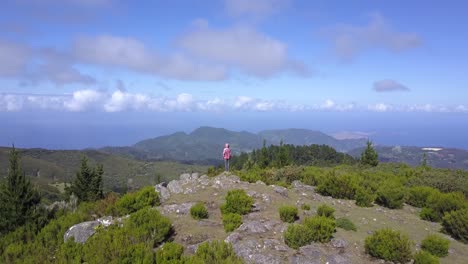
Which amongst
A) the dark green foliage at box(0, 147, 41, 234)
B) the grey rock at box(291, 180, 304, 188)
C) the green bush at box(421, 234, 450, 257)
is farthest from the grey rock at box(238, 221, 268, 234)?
the dark green foliage at box(0, 147, 41, 234)

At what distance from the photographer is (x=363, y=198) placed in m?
16.0

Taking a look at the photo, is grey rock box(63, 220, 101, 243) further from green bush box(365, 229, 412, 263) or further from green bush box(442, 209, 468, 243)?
green bush box(442, 209, 468, 243)

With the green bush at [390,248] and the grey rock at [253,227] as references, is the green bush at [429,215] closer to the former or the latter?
the green bush at [390,248]

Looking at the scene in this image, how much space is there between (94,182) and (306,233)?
3920cm

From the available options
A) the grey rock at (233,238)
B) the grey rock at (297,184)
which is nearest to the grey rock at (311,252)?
the grey rock at (233,238)

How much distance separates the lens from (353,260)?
1002 cm

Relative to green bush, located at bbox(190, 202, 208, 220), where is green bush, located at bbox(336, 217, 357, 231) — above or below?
below

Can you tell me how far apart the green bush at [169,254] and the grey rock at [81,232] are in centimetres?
420

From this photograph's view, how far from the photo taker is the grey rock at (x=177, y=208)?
Result: 46.3 ft

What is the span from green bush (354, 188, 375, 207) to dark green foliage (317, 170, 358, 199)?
847mm

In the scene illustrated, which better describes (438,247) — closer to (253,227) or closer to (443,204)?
(443,204)

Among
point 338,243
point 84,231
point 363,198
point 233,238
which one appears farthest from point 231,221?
point 363,198

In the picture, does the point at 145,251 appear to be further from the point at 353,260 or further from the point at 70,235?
the point at 353,260

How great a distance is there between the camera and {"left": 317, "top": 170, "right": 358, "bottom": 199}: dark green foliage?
17219 mm
